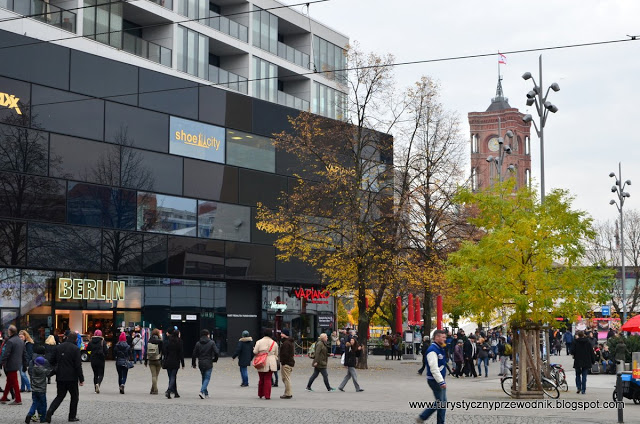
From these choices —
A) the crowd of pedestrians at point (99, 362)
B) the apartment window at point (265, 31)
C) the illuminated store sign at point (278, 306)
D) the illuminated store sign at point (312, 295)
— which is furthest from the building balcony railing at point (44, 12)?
the crowd of pedestrians at point (99, 362)

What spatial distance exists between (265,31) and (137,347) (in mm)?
21729

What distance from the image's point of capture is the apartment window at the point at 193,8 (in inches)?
1828

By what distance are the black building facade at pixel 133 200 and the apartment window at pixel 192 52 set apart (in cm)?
216

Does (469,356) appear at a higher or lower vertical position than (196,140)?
lower

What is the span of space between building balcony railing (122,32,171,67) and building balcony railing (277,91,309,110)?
8.69 metres

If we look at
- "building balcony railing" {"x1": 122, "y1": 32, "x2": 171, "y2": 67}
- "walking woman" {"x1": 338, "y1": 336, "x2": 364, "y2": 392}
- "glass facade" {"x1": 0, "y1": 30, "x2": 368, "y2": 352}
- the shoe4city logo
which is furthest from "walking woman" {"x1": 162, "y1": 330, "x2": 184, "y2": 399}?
"building balcony railing" {"x1": 122, "y1": 32, "x2": 171, "y2": 67}

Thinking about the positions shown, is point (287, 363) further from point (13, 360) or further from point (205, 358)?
point (13, 360)

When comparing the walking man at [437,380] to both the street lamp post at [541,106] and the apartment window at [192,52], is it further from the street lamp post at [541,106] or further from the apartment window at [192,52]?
the apartment window at [192,52]

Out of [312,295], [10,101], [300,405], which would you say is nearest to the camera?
[300,405]

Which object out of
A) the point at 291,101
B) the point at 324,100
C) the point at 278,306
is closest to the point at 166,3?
the point at 291,101

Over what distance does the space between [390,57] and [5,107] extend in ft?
51.1

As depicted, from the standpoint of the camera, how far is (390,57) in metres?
37.8

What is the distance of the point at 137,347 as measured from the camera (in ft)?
124

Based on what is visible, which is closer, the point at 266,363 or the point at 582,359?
the point at 266,363
